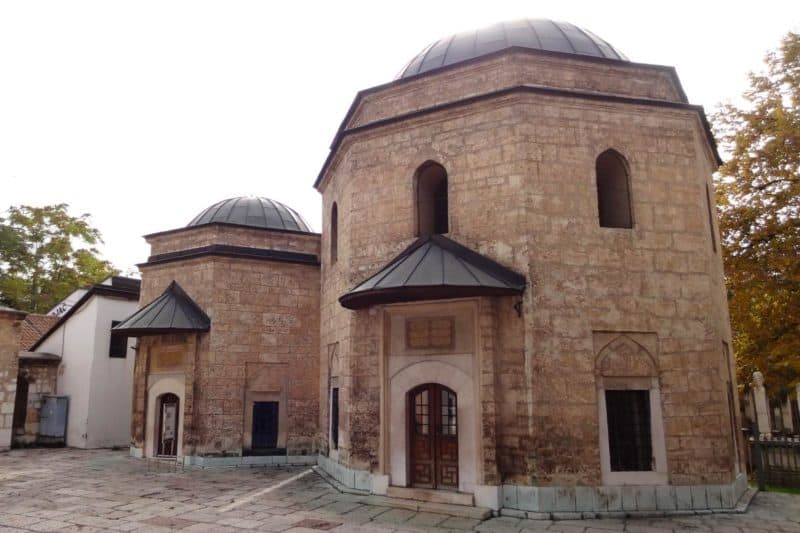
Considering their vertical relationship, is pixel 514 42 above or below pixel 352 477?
above

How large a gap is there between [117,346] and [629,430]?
45.4ft

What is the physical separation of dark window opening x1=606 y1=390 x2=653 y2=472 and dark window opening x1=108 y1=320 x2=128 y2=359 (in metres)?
13.5

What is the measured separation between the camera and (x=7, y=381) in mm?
14109

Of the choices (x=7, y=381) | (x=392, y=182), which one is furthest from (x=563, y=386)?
(x=7, y=381)

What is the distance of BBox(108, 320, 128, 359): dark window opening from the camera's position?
50.9 ft

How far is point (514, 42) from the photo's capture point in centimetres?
934

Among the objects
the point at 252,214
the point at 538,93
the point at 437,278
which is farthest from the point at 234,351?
the point at 538,93

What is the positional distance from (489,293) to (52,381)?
14.4 metres

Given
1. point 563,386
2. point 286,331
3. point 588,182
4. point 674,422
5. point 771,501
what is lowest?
point 771,501

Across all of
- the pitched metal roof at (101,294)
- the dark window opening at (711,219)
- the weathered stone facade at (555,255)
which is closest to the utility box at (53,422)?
the pitched metal roof at (101,294)

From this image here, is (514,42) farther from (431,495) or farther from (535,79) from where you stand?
(431,495)

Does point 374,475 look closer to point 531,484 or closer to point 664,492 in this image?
point 531,484

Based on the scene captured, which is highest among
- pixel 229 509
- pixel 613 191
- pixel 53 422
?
pixel 613 191

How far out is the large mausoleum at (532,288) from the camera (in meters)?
7.47
